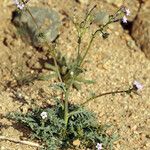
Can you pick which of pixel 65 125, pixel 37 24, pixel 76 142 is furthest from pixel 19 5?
pixel 37 24

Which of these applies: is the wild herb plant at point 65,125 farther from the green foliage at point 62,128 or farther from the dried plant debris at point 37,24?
the dried plant debris at point 37,24

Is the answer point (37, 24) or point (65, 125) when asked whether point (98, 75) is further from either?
point (65, 125)

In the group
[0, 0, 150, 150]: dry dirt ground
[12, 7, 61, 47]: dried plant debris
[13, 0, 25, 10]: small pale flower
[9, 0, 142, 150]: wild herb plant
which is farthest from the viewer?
[12, 7, 61, 47]: dried plant debris

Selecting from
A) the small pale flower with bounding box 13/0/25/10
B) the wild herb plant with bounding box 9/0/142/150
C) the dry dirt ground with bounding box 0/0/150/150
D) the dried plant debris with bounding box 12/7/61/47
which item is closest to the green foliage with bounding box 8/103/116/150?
the wild herb plant with bounding box 9/0/142/150

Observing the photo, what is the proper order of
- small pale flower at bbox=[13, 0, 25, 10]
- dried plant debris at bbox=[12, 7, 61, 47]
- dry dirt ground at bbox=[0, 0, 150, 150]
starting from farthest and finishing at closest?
dried plant debris at bbox=[12, 7, 61, 47], dry dirt ground at bbox=[0, 0, 150, 150], small pale flower at bbox=[13, 0, 25, 10]

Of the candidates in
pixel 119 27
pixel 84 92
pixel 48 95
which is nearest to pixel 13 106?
pixel 48 95

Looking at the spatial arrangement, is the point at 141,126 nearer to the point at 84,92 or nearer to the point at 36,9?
the point at 84,92

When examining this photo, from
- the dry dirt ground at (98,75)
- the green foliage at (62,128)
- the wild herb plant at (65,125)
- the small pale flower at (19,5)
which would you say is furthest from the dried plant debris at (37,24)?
the small pale flower at (19,5)

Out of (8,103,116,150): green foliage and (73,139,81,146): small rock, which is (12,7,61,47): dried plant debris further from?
(73,139,81,146): small rock
